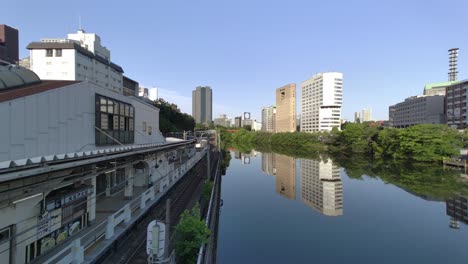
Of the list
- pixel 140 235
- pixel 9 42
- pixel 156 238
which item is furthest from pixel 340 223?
pixel 9 42

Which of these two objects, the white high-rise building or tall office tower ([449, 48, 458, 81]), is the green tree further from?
tall office tower ([449, 48, 458, 81])

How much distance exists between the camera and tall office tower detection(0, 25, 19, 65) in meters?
61.4

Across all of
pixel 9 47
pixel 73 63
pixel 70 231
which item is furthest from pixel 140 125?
pixel 9 47

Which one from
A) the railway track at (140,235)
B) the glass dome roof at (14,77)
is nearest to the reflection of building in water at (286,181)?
the railway track at (140,235)

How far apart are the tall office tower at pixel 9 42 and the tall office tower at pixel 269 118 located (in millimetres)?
126816

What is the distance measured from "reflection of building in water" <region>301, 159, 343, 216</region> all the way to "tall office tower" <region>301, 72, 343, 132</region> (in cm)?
7489

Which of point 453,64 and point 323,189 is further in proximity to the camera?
point 453,64

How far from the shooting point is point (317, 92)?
415ft

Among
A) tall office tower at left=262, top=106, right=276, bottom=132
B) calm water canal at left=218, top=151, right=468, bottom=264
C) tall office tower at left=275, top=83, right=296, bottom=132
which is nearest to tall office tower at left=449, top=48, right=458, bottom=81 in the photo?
tall office tower at left=275, top=83, right=296, bottom=132

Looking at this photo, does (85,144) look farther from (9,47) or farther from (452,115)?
(452,115)

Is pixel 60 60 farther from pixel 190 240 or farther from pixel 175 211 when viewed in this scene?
pixel 190 240

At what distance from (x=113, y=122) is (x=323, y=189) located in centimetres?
2361

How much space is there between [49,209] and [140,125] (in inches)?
412

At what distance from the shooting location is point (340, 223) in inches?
775
